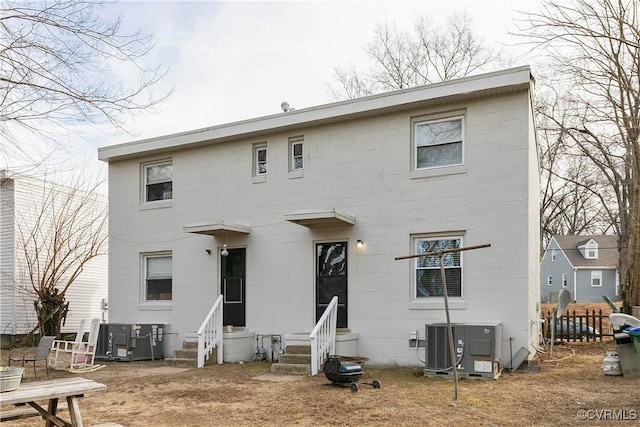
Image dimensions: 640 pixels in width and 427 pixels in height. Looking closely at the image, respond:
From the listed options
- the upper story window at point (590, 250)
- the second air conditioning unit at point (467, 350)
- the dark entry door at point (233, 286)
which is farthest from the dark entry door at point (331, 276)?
the upper story window at point (590, 250)

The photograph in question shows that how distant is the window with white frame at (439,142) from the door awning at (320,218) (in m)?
1.73

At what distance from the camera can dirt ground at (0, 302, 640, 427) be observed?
6.14 m

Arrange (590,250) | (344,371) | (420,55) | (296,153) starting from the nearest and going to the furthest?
(344,371) < (296,153) < (420,55) < (590,250)

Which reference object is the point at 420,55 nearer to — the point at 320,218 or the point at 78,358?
the point at 320,218

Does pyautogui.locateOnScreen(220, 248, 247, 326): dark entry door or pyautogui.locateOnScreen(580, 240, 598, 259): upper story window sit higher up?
pyautogui.locateOnScreen(580, 240, 598, 259): upper story window

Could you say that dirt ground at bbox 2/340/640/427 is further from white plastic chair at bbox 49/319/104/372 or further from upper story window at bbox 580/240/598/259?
upper story window at bbox 580/240/598/259

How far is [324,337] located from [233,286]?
3301 mm

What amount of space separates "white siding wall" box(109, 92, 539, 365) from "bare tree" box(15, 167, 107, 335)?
4342 mm

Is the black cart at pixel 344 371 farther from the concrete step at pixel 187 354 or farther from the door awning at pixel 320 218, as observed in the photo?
the concrete step at pixel 187 354

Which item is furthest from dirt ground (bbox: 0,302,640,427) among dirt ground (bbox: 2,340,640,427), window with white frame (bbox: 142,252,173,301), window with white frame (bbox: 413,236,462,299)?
window with white frame (bbox: 142,252,173,301)

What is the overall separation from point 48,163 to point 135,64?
2.19 metres

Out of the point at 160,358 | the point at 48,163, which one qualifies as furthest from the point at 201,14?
the point at 160,358

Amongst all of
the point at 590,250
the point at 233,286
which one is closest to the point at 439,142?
the point at 233,286

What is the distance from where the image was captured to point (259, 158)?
A: 12.5m
